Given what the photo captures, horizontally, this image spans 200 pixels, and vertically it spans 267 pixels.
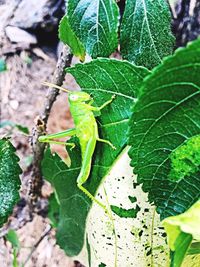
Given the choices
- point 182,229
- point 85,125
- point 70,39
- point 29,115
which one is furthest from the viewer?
point 29,115

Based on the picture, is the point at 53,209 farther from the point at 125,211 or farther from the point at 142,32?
the point at 142,32

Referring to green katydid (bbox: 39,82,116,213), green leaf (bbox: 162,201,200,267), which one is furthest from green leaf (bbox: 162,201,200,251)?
green katydid (bbox: 39,82,116,213)

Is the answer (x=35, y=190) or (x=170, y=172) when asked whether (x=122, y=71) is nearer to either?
(x=170, y=172)

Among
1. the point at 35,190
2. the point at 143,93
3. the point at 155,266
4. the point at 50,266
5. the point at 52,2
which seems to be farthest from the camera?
the point at 52,2

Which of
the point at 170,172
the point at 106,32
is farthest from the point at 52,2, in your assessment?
the point at 170,172

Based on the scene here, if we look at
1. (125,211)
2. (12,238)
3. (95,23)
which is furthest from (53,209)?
(95,23)

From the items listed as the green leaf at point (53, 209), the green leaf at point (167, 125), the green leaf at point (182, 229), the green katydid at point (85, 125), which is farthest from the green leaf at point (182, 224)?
the green leaf at point (53, 209)

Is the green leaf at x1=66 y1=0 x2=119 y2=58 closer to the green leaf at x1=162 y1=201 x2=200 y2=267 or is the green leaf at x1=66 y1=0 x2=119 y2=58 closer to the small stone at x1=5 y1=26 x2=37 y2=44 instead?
the green leaf at x1=162 y1=201 x2=200 y2=267
